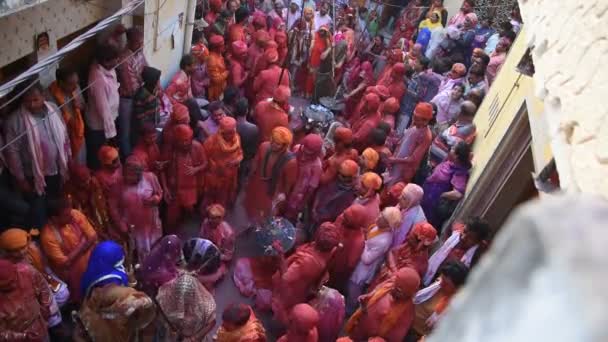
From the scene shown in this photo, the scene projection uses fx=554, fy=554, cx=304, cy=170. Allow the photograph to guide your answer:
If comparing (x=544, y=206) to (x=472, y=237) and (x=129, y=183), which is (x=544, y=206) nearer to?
(x=472, y=237)


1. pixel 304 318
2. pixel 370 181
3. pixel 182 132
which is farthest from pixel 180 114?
pixel 304 318

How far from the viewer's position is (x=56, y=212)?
415 centimetres

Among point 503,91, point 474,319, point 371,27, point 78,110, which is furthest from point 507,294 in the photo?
point 371,27

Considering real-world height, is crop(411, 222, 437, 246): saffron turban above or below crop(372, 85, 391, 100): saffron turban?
above

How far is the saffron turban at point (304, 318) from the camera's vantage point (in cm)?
392

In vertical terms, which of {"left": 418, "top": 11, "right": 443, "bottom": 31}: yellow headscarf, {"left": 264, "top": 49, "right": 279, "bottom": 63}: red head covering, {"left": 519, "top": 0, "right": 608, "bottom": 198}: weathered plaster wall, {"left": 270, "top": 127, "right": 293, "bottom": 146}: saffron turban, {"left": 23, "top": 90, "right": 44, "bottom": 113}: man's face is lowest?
{"left": 418, "top": 11, "right": 443, "bottom": 31}: yellow headscarf

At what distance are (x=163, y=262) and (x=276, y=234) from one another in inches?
54.7

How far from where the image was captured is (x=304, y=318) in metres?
3.92

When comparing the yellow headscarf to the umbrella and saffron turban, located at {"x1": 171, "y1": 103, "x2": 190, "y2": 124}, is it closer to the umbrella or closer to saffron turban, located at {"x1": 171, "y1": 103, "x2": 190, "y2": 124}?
the umbrella

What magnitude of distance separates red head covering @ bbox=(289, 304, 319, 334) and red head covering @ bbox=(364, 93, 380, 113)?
363cm

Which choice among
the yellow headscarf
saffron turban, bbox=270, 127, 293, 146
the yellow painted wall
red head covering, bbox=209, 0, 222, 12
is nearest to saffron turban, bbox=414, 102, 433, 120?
the yellow painted wall

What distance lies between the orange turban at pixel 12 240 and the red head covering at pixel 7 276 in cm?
22

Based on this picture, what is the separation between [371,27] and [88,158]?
320 inches

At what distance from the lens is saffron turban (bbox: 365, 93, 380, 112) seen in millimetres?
7008
